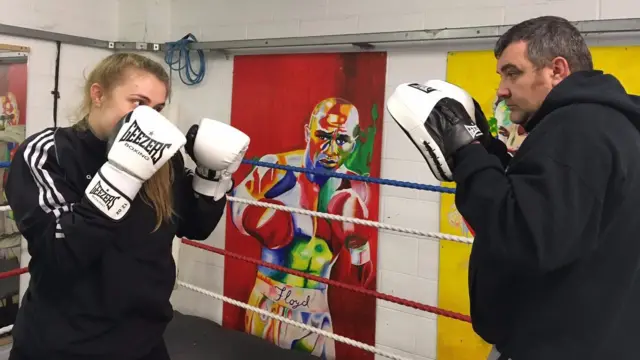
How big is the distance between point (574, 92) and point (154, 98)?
93 cm

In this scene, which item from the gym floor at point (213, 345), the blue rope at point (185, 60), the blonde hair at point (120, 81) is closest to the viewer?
the blonde hair at point (120, 81)

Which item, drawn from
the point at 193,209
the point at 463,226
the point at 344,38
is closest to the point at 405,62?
the point at 344,38

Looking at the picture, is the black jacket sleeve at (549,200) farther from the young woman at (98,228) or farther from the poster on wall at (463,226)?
the poster on wall at (463,226)

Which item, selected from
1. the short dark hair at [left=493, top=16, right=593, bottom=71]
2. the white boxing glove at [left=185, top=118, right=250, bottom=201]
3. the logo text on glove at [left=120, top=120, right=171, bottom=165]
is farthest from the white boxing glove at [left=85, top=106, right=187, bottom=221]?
the short dark hair at [left=493, top=16, right=593, bottom=71]

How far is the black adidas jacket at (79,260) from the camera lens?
46.6 inches

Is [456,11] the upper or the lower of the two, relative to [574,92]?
upper

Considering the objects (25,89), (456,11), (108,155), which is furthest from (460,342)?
(25,89)

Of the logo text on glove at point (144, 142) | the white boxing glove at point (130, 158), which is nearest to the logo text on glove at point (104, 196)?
the white boxing glove at point (130, 158)

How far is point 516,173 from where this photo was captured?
3.18ft

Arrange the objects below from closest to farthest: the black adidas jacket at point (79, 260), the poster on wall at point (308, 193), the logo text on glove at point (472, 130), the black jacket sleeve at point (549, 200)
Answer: the black jacket sleeve at point (549, 200) → the logo text on glove at point (472, 130) → the black adidas jacket at point (79, 260) → the poster on wall at point (308, 193)

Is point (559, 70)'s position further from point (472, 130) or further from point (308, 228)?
point (308, 228)

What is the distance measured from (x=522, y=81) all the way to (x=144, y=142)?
807mm

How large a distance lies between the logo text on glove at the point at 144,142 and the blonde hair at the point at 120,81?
130 mm

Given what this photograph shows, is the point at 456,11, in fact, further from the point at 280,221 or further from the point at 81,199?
the point at 81,199
